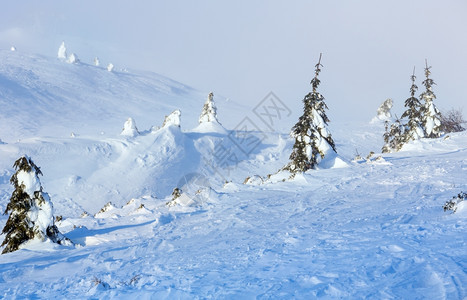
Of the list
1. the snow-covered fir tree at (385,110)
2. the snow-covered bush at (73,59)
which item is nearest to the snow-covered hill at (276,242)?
the snow-covered fir tree at (385,110)

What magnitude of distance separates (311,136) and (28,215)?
14056mm

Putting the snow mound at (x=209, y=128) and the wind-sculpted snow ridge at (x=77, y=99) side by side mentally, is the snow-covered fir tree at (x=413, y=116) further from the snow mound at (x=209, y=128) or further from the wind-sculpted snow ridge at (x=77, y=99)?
the wind-sculpted snow ridge at (x=77, y=99)

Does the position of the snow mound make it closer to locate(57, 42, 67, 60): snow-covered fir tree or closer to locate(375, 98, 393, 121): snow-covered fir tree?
locate(375, 98, 393, 121): snow-covered fir tree

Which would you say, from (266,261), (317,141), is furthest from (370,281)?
(317,141)

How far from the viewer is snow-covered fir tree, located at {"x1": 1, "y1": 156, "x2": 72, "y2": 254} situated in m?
9.30

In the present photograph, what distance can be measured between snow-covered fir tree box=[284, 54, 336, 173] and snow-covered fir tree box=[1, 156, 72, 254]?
1208 centimetres

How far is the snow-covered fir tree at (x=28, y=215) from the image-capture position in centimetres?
930

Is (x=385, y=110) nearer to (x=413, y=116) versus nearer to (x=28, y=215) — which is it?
(x=413, y=116)

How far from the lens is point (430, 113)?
33312 millimetres

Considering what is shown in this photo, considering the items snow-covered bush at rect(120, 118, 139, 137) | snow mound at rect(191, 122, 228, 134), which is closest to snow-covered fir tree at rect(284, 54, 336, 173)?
snow-covered bush at rect(120, 118, 139, 137)

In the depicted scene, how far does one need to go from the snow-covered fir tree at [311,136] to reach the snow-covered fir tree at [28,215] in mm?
12078

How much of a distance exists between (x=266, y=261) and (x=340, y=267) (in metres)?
1.31

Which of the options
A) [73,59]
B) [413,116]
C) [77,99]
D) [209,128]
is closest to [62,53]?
[73,59]

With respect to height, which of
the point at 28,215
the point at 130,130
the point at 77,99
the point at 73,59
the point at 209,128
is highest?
the point at 73,59
